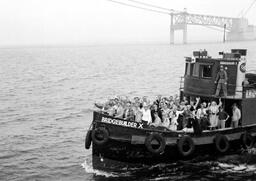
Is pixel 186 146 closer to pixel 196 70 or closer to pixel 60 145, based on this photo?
pixel 196 70

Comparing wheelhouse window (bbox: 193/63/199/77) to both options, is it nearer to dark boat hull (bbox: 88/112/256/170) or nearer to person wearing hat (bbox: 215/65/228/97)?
person wearing hat (bbox: 215/65/228/97)

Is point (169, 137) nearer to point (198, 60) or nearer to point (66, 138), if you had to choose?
point (198, 60)

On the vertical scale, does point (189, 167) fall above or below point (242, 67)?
below

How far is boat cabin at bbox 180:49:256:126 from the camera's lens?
18016 millimetres

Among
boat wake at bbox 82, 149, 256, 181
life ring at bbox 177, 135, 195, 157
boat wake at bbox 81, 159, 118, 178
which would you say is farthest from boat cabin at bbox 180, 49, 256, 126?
boat wake at bbox 81, 159, 118, 178

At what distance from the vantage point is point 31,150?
67.0 ft

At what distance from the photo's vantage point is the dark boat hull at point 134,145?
1575cm

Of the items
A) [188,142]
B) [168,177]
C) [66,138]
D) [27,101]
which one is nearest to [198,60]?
[188,142]

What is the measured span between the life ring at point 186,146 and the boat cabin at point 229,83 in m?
2.89

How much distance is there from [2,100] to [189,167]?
24.0 metres

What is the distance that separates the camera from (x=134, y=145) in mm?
15875

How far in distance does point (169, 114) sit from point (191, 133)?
1.19 metres

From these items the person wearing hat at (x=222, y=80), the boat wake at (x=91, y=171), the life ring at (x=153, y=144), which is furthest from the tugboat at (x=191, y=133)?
the boat wake at (x=91, y=171)

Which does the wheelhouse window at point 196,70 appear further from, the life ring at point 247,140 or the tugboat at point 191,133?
the life ring at point 247,140
